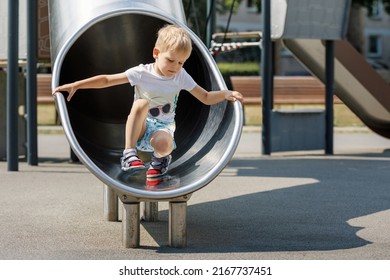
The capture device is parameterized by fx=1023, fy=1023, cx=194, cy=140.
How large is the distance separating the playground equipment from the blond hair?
412 mm

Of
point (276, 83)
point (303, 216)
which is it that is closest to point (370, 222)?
point (303, 216)

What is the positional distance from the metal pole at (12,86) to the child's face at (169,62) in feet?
14.7

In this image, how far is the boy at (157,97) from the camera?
6.51 m

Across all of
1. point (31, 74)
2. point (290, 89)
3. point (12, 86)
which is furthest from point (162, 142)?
point (290, 89)

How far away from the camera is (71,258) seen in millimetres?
6020

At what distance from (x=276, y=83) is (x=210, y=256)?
48.5 feet

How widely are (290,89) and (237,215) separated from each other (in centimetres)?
1276

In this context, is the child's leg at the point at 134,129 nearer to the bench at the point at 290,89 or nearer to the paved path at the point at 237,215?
the paved path at the point at 237,215

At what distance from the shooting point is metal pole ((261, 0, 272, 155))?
41.8 ft

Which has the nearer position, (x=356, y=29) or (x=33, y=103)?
(x=33, y=103)

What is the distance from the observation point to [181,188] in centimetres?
610
